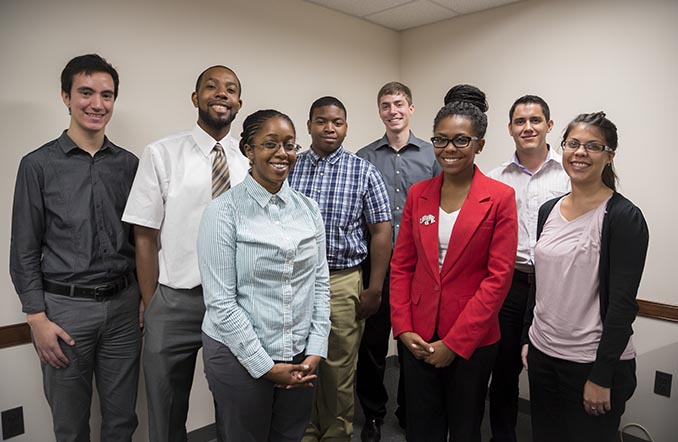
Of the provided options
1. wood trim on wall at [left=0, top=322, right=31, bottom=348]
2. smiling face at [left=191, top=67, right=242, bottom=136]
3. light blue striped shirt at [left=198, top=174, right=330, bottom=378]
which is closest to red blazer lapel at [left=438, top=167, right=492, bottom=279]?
light blue striped shirt at [left=198, top=174, right=330, bottom=378]

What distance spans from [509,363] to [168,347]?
1.67m

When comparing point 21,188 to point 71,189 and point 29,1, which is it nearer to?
point 71,189

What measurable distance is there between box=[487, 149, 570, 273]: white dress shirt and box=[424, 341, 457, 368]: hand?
0.86 metres

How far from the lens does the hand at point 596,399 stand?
1.46 metres

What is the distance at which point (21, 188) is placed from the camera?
1.77m

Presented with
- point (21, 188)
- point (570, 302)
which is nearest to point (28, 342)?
point (21, 188)

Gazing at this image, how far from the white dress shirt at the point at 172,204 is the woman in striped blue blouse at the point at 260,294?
0.37 meters

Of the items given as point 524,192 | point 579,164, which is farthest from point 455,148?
point 524,192

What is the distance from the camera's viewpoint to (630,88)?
8.27 ft

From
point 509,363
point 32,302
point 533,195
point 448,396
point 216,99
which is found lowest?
point 509,363

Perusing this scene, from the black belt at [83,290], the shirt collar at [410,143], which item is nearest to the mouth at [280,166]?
the black belt at [83,290]

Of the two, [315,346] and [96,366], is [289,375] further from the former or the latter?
[96,366]

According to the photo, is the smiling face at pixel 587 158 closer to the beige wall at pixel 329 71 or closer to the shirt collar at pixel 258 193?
the shirt collar at pixel 258 193

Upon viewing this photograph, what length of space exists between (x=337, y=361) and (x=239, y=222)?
39.3 inches
